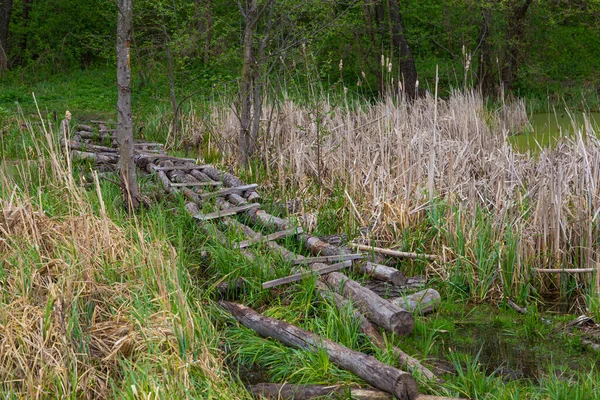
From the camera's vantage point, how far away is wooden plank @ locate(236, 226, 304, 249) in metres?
5.93

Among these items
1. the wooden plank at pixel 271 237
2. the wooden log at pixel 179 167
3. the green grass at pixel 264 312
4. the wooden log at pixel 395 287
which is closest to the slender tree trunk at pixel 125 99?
the green grass at pixel 264 312

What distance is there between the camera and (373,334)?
4.68m

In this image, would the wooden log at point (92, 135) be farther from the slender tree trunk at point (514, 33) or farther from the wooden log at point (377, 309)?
the slender tree trunk at point (514, 33)

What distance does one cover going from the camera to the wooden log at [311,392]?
3990 mm

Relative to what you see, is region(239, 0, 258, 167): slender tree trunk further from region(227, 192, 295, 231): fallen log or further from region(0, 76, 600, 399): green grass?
region(0, 76, 600, 399): green grass

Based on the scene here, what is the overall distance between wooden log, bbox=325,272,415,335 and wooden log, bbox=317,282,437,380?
73 millimetres

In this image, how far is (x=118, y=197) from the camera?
274 inches

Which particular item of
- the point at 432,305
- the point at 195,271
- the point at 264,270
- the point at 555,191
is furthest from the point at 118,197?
the point at 555,191

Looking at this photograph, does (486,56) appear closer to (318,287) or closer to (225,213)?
(225,213)

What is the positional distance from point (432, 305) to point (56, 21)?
18.4m

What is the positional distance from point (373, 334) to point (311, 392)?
728 mm

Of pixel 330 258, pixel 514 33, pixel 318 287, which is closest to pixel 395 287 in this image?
pixel 330 258

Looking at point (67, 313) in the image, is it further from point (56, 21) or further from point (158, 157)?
point (56, 21)

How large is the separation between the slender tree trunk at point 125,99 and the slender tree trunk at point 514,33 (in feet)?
34.8
